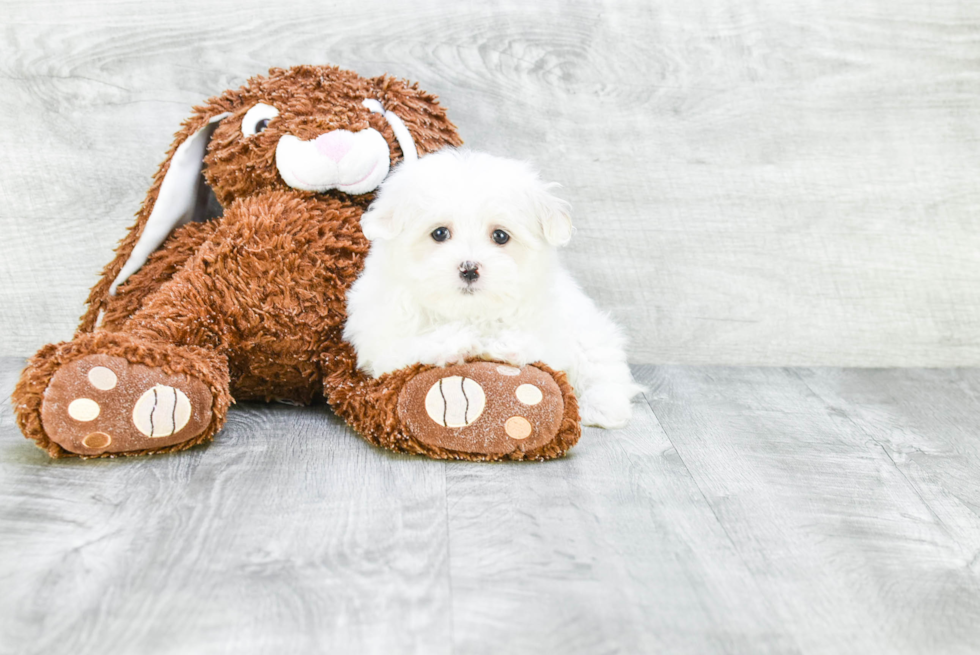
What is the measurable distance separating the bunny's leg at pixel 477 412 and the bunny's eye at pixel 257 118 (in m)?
0.53

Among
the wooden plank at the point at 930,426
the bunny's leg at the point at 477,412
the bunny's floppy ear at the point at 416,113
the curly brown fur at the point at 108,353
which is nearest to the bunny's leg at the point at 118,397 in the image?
the curly brown fur at the point at 108,353

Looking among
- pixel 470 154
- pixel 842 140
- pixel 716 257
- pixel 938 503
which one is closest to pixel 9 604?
pixel 470 154

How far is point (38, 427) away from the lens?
4.07 ft

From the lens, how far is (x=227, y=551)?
104cm

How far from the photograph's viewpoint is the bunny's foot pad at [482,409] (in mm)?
1291

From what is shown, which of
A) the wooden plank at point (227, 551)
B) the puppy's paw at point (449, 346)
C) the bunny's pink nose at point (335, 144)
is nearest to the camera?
the wooden plank at point (227, 551)

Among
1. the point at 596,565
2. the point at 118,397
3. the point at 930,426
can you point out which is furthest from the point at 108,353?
the point at 930,426

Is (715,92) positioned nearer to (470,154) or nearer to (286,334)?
(470,154)

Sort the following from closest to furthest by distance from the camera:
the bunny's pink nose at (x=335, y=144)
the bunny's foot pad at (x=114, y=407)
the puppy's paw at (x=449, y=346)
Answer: the bunny's foot pad at (x=114, y=407)
the puppy's paw at (x=449, y=346)
the bunny's pink nose at (x=335, y=144)

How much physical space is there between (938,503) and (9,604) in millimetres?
1214

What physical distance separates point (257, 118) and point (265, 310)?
347 millimetres

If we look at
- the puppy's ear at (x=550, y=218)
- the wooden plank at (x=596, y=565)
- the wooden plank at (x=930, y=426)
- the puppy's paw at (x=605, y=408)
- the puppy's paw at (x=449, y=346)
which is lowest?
the wooden plank at (x=930, y=426)

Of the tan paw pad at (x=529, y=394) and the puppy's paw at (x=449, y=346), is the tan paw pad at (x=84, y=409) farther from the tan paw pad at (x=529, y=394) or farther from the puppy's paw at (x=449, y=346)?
the tan paw pad at (x=529, y=394)

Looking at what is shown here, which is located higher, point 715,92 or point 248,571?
point 715,92
